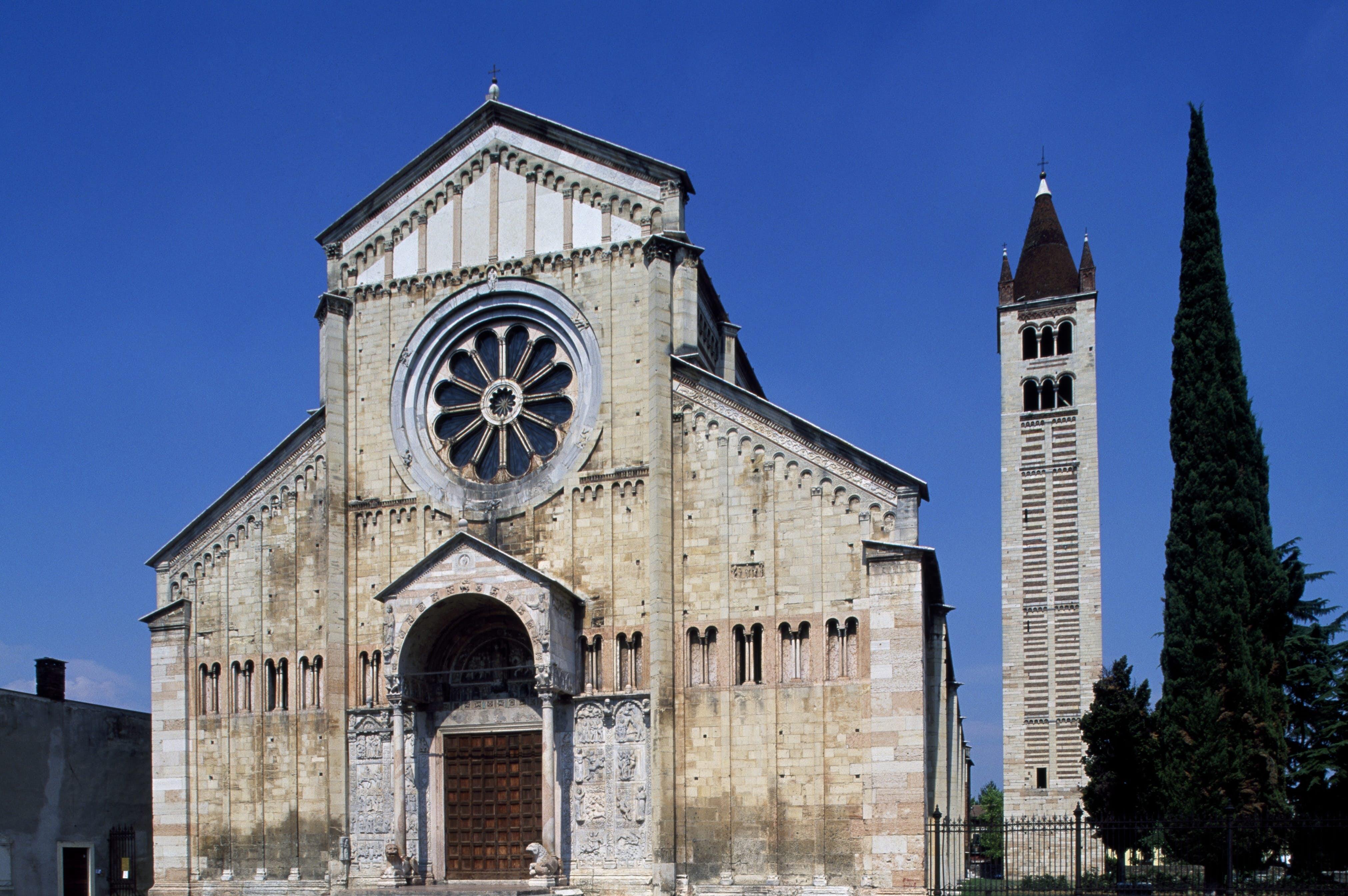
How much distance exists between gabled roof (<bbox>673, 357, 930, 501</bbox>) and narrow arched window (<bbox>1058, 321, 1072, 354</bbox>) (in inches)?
924

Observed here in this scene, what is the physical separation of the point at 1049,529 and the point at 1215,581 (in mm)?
17329

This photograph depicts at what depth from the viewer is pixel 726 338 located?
28484 millimetres

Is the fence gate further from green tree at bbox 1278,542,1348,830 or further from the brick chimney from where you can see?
green tree at bbox 1278,542,1348,830

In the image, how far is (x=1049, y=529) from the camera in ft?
131

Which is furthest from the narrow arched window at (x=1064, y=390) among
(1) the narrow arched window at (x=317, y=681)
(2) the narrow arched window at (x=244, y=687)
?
(2) the narrow arched window at (x=244, y=687)

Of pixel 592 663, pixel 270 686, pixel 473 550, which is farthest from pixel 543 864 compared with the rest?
pixel 270 686

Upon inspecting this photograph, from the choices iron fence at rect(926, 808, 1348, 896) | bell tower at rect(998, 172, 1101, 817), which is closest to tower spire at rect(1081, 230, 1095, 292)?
bell tower at rect(998, 172, 1101, 817)

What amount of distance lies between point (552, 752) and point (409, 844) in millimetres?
3542

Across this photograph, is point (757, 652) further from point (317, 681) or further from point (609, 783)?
point (317, 681)

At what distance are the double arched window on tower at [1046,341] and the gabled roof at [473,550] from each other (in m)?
25.3

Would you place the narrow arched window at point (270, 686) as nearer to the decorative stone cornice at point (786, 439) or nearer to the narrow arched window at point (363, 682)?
the narrow arched window at point (363, 682)

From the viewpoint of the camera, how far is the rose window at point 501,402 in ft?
77.3

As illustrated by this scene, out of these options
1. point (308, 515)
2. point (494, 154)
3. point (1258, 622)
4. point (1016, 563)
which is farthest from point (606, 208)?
point (1016, 563)

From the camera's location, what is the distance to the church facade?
20375 mm
